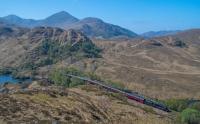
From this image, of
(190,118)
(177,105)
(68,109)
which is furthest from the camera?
(177,105)

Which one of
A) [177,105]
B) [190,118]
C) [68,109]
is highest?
[68,109]

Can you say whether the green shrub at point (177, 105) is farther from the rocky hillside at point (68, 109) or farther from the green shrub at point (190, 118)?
the green shrub at point (190, 118)

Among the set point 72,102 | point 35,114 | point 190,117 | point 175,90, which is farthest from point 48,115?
point 175,90

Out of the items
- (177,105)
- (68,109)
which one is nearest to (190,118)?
(68,109)

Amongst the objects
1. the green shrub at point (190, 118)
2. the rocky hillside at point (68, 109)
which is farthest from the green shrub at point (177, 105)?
the green shrub at point (190, 118)

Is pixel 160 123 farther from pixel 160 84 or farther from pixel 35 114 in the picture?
pixel 160 84

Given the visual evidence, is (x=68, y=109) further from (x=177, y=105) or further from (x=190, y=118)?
(x=177, y=105)

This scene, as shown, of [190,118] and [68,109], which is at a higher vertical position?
[68,109]

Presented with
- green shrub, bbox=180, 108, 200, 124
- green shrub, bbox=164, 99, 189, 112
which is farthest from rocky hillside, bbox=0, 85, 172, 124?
green shrub, bbox=164, 99, 189, 112

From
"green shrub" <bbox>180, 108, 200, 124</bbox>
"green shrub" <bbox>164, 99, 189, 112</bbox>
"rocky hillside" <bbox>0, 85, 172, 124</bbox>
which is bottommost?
"green shrub" <bbox>164, 99, 189, 112</bbox>

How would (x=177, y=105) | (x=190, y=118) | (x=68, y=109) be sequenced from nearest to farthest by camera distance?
(x=68, y=109) < (x=190, y=118) < (x=177, y=105)

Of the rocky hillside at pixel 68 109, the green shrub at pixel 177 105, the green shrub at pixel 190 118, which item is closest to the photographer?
the rocky hillside at pixel 68 109

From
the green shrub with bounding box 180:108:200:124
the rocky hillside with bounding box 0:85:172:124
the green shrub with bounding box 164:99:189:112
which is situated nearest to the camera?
the rocky hillside with bounding box 0:85:172:124

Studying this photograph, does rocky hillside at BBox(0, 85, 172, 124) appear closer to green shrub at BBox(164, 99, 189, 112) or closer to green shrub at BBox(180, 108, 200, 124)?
green shrub at BBox(180, 108, 200, 124)
